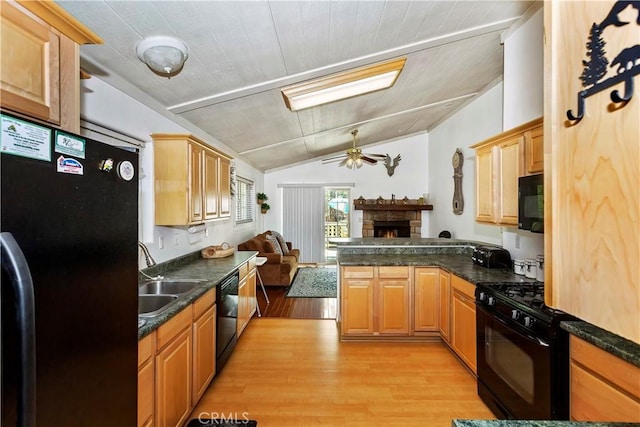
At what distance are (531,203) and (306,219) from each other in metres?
5.73

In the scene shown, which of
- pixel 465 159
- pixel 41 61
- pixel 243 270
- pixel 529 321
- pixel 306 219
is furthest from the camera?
pixel 306 219

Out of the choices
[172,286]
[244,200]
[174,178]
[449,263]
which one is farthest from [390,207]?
[172,286]

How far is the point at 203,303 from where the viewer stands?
2154 mm

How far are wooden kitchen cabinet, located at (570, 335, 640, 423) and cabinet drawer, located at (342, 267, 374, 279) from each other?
6.05 feet

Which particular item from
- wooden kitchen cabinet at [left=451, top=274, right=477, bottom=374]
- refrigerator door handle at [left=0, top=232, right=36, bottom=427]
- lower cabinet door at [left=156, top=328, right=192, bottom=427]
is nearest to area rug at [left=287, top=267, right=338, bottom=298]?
wooden kitchen cabinet at [left=451, top=274, right=477, bottom=374]

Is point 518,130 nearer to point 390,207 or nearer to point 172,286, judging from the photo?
point 172,286

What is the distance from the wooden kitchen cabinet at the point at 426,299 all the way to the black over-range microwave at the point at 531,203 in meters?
1.09

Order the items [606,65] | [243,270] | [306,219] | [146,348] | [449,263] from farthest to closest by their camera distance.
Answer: [306,219] → [243,270] → [449,263] → [146,348] → [606,65]

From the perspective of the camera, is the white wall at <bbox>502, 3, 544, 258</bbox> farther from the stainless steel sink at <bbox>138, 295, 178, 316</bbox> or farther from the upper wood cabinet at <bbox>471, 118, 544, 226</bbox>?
the stainless steel sink at <bbox>138, 295, 178, 316</bbox>

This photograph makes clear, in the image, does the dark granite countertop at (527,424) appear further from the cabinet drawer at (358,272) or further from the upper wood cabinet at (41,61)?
the cabinet drawer at (358,272)

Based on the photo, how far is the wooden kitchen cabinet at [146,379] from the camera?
1422 mm

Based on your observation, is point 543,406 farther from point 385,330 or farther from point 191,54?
point 191,54

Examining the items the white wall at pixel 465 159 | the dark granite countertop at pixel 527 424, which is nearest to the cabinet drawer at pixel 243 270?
the dark granite countertop at pixel 527 424

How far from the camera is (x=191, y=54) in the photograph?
1.95 metres
